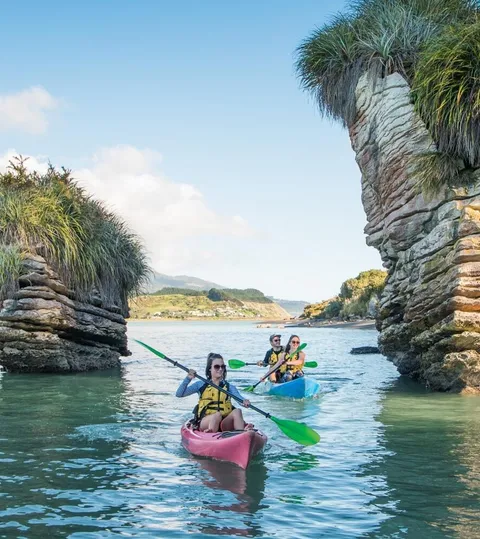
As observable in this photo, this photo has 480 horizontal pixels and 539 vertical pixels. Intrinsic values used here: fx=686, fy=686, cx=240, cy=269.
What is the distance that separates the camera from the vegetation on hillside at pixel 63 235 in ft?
58.9

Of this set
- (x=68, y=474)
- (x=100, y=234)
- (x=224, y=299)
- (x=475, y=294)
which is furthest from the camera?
(x=224, y=299)

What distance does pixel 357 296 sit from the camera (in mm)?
66625

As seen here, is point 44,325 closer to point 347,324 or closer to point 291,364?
point 291,364

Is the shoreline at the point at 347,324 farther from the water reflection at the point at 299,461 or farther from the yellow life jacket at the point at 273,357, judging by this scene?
the water reflection at the point at 299,461

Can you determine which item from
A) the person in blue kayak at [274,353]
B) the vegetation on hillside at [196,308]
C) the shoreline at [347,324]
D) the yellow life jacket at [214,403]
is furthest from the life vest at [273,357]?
the vegetation on hillside at [196,308]

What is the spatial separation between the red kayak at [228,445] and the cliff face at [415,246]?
641 centimetres

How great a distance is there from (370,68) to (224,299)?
133904mm

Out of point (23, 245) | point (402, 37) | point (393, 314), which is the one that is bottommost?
point (393, 314)

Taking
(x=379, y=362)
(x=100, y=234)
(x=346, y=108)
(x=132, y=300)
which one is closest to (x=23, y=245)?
(x=100, y=234)

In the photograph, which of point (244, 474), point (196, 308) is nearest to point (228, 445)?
point (244, 474)

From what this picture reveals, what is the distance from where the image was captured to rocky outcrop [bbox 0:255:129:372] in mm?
17125

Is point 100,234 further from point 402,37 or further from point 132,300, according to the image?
point 402,37

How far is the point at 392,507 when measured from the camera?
6477mm

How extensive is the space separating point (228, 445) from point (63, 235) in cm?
1114
